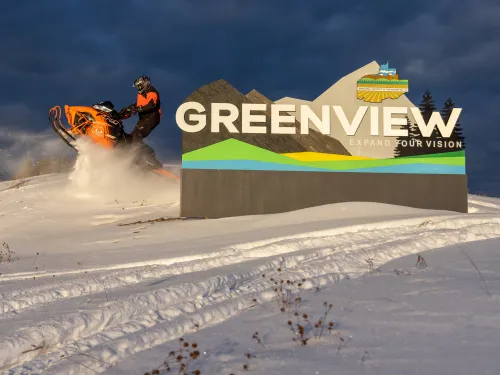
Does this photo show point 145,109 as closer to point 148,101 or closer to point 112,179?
point 148,101

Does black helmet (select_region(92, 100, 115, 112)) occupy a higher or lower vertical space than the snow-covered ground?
higher

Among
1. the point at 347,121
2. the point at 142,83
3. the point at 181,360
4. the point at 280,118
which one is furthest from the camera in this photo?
the point at 142,83

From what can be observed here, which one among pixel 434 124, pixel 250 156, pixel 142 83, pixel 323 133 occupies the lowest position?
pixel 250 156

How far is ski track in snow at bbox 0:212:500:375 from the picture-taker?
3.88 metres

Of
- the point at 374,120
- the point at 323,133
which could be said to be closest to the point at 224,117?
the point at 323,133

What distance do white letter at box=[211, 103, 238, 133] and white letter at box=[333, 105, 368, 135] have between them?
349 centimetres

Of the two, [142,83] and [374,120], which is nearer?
[374,120]

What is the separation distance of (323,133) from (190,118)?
451cm

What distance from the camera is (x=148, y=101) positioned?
20.5 metres

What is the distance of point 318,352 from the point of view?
354cm

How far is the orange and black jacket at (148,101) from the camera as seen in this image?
66.9ft

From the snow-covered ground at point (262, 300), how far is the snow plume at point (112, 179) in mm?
7163

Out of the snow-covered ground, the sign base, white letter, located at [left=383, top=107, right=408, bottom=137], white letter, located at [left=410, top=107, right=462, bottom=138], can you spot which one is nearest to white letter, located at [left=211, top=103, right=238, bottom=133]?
the sign base

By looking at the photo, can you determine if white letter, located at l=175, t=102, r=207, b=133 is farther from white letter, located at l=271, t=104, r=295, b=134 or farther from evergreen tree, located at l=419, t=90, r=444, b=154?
evergreen tree, located at l=419, t=90, r=444, b=154
